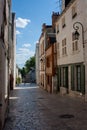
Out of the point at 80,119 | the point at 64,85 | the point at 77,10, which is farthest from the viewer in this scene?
the point at 64,85

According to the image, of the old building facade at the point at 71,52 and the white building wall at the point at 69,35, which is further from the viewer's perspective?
the white building wall at the point at 69,35

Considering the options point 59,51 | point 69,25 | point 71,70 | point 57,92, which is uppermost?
point 69,25

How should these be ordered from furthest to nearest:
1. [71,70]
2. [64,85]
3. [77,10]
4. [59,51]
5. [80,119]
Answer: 1. [59,51]
2. [64,85]
3. [71,70]
4. [77,10]
5. [80,119]

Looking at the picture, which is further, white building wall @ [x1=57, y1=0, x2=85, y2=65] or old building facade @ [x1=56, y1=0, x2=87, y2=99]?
white building wall @ [x1=57, y1=0, x2=85, y2=65]

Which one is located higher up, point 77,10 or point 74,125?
point 77,10

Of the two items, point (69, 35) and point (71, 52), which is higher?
point (69, 35)

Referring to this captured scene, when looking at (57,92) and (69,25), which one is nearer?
(69,25)

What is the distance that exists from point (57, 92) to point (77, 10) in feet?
38.4

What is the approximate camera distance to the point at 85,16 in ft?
72.8

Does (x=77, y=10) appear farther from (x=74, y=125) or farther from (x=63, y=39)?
(x=74, y=125)

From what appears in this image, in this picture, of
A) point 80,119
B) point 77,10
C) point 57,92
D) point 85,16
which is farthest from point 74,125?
point 57,92

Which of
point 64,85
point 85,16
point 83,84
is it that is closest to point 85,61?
point 83,84

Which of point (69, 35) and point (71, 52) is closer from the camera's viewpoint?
point (71, 52)

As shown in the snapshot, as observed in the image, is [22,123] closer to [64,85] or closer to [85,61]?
[85,61]
